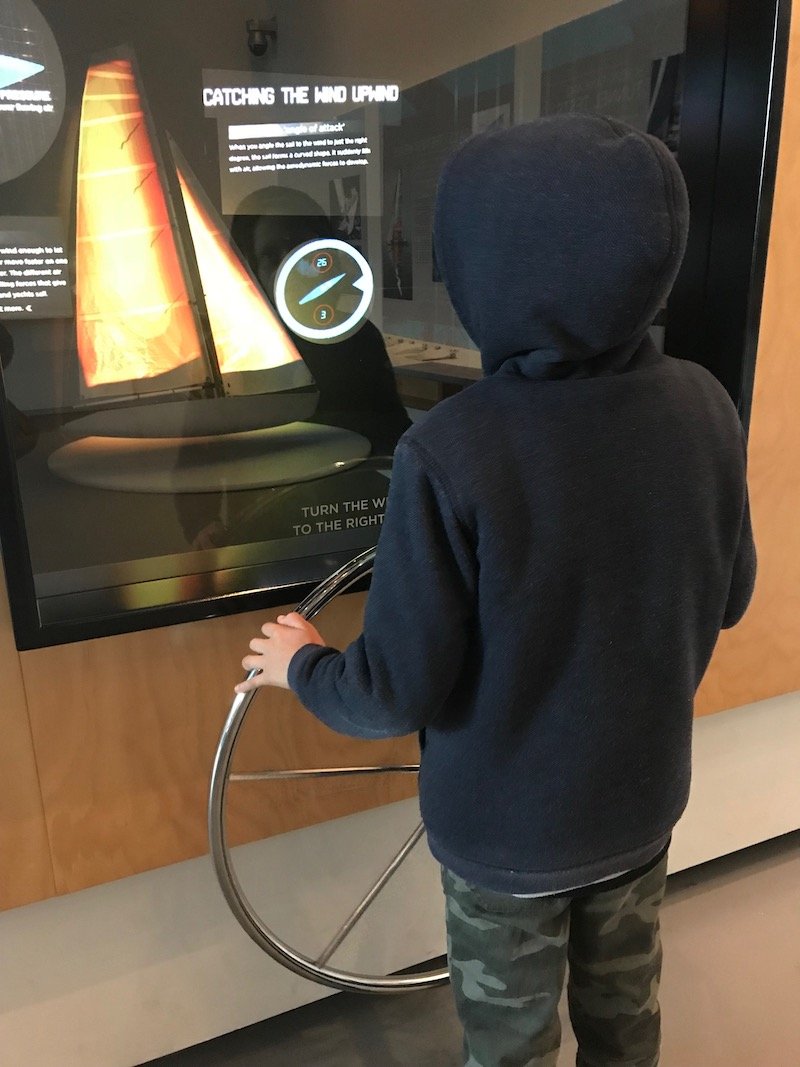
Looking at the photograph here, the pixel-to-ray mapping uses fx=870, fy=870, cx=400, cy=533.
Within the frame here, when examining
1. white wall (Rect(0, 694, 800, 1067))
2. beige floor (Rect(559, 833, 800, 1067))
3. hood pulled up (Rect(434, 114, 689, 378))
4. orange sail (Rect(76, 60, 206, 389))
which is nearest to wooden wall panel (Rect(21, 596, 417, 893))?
white wall (Rect(0, 694, 800, 1067))

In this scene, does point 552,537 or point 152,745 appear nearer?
point 552,537

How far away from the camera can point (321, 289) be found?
1031 mm

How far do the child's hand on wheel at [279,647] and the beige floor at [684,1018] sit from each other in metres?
0.83

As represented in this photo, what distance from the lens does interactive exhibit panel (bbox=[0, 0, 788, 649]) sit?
34.6 inches

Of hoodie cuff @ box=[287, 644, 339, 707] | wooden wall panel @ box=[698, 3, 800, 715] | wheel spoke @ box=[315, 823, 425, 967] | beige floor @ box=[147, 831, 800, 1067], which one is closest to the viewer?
hoodie cuff @ box=[287, 644, 339, 707]

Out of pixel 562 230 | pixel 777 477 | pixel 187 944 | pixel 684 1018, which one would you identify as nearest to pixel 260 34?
pixel 562 230

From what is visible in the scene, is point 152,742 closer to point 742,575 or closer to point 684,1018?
point 742,575

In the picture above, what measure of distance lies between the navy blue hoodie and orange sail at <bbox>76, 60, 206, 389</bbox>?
0.38 m

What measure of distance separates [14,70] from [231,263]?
0.27m

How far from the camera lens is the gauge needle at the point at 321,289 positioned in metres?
1.03

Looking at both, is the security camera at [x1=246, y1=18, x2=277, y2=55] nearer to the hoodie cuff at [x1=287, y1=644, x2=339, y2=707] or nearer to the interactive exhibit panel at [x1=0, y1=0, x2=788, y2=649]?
the interactive exhibit panel at [x1=0, y1=0, x2=788, y2=649]

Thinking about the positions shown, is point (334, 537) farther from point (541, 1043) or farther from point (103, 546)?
point (541, 1043)

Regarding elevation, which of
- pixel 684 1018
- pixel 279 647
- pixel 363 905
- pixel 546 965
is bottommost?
pixel 684 1018

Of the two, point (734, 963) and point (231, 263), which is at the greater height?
point (231, 263)
